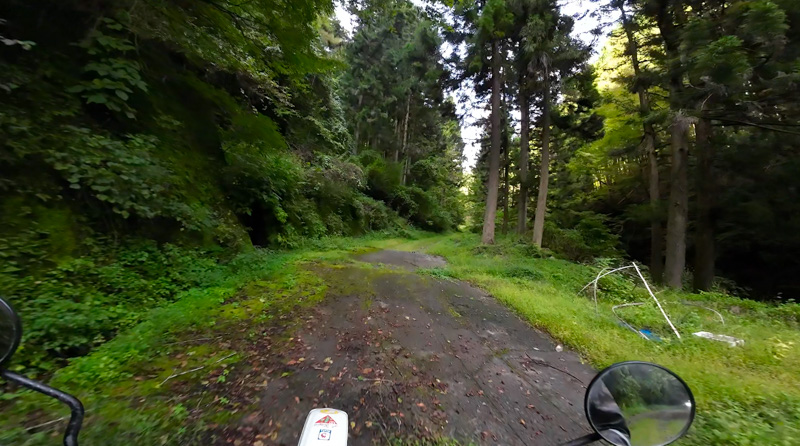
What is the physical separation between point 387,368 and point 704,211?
40.8 feet

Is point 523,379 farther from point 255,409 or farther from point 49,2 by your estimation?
point 49,2

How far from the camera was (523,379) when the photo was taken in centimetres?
345

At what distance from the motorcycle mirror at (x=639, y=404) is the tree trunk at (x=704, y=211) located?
12.0m

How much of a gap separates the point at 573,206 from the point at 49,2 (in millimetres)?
22799

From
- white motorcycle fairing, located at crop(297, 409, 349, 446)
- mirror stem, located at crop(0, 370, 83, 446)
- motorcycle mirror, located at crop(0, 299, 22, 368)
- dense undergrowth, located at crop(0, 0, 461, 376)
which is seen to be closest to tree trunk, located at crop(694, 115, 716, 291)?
dense undergrowth, located at crop(0, 0, 461, 376)

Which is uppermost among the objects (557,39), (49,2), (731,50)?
(557,39)

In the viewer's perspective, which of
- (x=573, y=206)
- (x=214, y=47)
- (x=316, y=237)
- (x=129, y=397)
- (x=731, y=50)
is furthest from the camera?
(x=573, y=206)

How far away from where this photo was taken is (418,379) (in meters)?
3.17

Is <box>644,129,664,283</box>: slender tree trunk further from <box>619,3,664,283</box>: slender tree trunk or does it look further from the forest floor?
the forest floor

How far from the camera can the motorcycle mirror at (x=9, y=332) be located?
1411 millimetres

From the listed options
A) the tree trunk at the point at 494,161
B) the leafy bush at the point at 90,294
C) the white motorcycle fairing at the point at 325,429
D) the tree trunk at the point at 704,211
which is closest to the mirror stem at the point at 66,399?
the white motorcycle fairing at the point at 325,429

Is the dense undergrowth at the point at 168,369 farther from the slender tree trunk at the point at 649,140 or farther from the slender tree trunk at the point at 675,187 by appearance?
the slender tree trunk at the point at 649,140

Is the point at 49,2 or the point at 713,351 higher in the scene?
the point at 49,2

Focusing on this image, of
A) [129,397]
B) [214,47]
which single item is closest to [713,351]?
[129,397]
